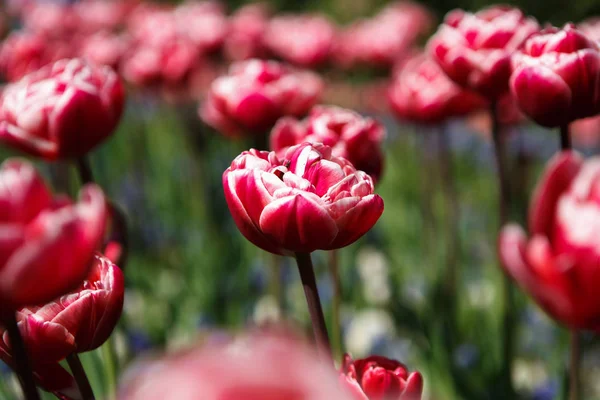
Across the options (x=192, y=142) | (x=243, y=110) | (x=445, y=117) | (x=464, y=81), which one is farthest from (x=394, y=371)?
(x=192, y=142)

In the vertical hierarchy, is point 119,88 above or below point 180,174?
above

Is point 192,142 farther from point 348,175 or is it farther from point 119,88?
point 348,175

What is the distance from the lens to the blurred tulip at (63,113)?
2.79ft

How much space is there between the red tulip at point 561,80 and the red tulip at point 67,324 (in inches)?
19.3

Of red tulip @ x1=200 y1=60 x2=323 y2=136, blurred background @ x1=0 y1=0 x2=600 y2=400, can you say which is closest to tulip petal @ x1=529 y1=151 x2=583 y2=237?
blurred background @ x1=0 y1=0 x2=600 y2=400

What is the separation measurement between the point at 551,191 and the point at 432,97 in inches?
35.8

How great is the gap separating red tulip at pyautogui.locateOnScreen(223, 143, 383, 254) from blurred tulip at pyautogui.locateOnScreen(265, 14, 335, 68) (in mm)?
1837

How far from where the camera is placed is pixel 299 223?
1.82ft

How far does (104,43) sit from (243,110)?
1.04m

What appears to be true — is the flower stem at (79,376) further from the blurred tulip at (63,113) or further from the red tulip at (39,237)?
the blurred tulip at (63,113)

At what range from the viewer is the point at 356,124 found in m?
0.89

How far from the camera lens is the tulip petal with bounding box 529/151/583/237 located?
1.55ft

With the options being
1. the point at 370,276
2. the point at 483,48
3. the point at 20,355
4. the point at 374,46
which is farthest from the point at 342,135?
the point at 374,46

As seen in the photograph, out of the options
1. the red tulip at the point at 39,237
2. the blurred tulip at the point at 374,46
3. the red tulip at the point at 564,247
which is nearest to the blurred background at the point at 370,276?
the red tulip at the point at 39,237
